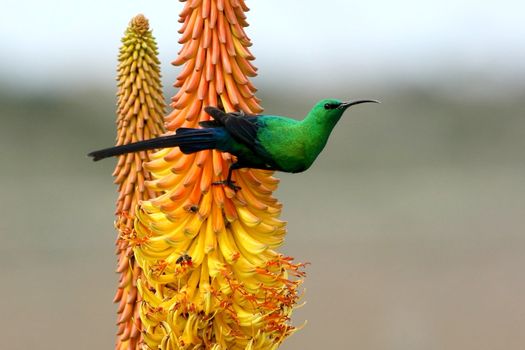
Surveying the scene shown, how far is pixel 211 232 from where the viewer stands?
23.7 feet

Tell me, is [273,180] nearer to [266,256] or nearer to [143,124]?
[266,256]

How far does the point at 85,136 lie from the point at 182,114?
2095 inches

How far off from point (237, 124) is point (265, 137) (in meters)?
0.28

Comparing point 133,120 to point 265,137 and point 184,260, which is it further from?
point 184,260

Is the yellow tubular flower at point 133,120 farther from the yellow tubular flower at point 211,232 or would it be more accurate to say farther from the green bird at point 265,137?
the green bird at point 265,137

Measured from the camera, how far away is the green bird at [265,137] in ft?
23.5

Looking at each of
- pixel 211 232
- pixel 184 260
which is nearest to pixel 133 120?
pixel 211 232

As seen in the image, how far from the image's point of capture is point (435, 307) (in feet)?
142

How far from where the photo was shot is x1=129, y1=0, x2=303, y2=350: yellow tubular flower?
22.7 ft

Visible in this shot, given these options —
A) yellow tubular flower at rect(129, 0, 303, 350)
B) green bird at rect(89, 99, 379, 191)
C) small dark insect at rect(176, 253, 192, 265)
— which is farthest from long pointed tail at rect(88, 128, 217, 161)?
small dark insect at rect(176, 253, 192, 265)

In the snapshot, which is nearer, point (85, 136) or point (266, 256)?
point (266, 256)

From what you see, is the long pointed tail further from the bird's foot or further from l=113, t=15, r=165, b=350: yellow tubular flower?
l=113, t=15, r=165, b=350: yellow tubular flower

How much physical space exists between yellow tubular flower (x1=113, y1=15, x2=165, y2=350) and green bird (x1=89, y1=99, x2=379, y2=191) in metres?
0.93

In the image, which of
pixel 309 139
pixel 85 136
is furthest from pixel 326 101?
pixel 85 136
